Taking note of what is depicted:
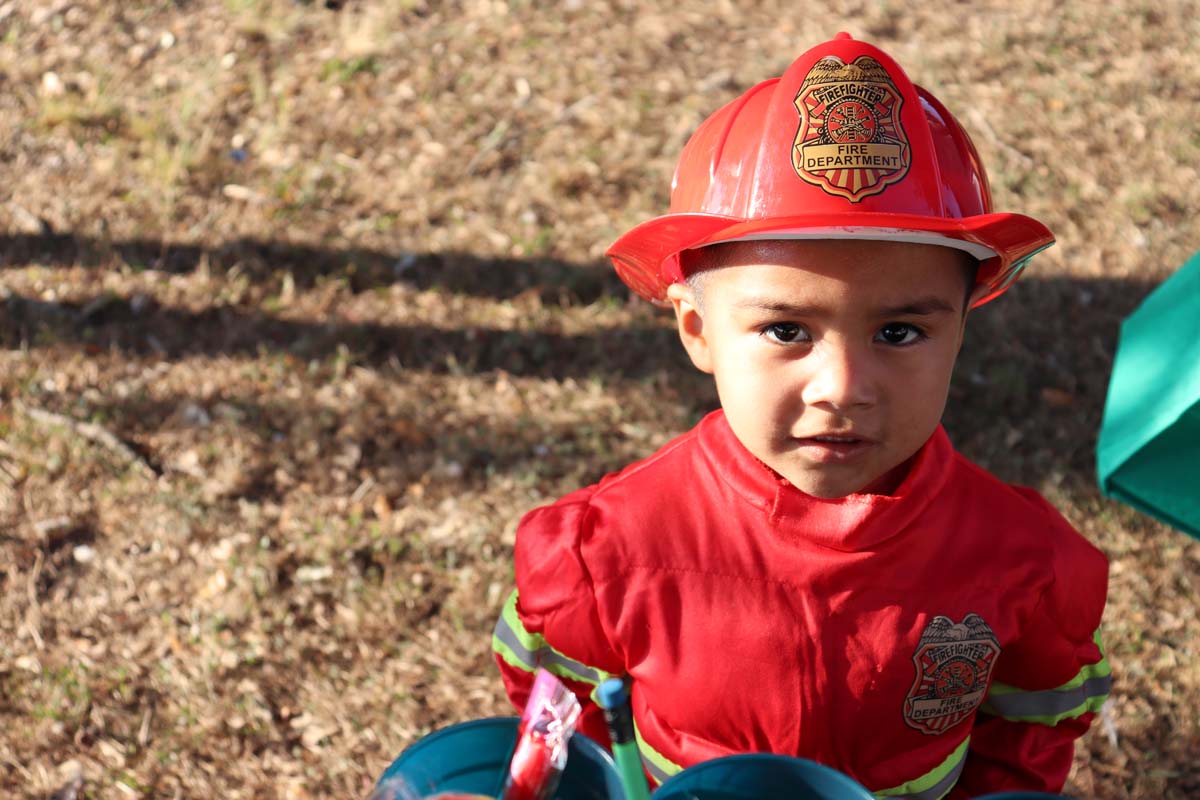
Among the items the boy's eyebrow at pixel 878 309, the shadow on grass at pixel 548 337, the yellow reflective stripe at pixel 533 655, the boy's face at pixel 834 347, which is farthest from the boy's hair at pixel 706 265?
the shadow on grass at pixel 548 337

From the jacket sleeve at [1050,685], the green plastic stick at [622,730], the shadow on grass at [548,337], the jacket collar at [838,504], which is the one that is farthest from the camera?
the shadow on grass at [548,337]

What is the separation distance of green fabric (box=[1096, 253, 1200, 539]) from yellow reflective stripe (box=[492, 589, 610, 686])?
1.64m

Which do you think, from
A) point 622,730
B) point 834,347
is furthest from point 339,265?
point 622,730

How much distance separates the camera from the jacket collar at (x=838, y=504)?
1978 mm

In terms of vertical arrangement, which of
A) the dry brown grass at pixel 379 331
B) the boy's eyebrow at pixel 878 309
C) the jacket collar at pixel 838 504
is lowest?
the dry brown grass at pixel 379 331

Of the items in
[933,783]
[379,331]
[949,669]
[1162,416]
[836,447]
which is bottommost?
[379,331]

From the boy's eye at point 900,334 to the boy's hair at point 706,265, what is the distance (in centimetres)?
15

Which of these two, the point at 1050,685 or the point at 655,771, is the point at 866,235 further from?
the point at 655,771

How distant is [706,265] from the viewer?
1959 mm

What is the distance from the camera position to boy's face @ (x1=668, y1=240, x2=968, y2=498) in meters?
1.78

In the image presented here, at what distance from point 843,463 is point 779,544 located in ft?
0.79

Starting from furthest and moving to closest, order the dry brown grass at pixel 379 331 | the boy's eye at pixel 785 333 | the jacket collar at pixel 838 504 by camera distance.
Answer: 1. the dry brown grass at pixel 379 331
2. the jacket collar at pixel 838 504
3. the boy's eye at pixel 785 333

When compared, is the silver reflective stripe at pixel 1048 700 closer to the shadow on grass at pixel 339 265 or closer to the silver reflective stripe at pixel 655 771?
the silver reflective stripe at pixel 655 771

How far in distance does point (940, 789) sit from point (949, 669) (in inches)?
13.0
